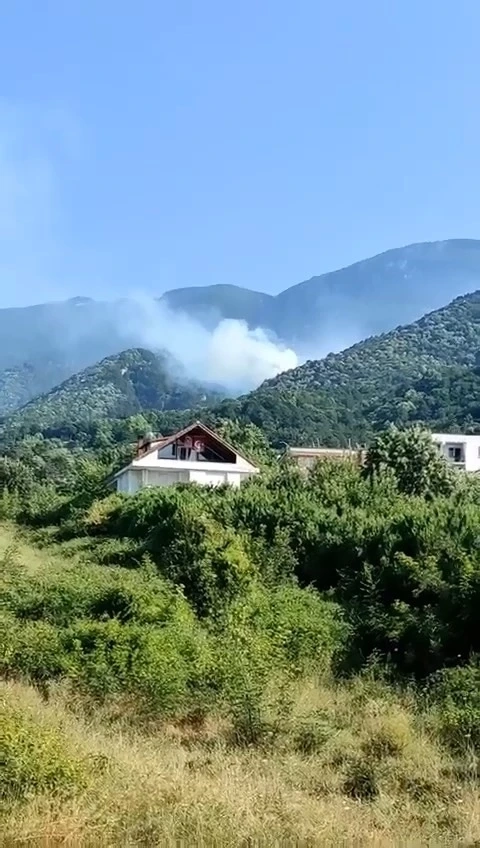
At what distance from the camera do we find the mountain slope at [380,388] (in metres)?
107

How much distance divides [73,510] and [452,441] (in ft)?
137

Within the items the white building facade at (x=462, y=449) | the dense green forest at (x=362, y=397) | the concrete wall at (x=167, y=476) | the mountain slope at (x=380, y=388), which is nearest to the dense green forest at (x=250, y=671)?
the concrete wall at (x=167, y=476)

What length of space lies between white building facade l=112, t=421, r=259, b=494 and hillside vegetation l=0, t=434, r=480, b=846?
82.4 feet

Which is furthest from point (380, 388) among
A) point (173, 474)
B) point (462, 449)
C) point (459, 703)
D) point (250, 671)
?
point (459, 703)

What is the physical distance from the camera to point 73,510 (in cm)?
3488

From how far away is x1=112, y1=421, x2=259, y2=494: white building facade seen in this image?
168 ft

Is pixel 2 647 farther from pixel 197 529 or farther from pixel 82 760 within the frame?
pixel 197 529

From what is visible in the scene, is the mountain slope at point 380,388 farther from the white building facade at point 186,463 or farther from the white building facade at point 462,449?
the white building facade at point 186,463

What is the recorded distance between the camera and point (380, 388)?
134 meters

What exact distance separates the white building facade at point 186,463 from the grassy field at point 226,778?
3908 cm

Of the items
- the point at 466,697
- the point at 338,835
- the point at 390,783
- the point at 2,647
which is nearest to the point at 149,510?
the point at 2,647

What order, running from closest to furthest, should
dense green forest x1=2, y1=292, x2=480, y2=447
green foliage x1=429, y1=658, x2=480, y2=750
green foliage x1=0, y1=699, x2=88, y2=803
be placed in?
1. green foliage x1=0, y1=699, x2=88, y2=803
2. green foliage x1=429, y1=658, x2=480, y2=750
3. dense green forest x1=2, y1=292, x2=480, y2=447

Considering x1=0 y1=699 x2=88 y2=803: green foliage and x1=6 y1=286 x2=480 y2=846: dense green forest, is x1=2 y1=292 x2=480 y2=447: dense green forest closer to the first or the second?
x1=6 y1=286 x2=480 y2=846: dense green forest

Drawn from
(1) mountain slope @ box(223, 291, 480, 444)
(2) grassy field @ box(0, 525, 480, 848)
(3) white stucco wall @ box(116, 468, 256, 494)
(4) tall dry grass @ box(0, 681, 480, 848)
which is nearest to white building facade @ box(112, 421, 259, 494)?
(3) white stucco wall @ box(116, 468, 256, 494)
